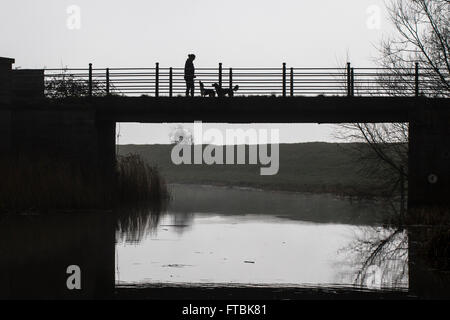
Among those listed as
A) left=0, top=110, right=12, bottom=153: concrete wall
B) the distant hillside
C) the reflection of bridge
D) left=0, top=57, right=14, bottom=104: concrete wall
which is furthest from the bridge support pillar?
the distant hillside

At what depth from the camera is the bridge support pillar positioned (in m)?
27.4

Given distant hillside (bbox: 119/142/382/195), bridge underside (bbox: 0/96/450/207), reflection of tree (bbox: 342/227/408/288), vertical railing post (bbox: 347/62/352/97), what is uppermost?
vertical railing post (bbox: 347/62/352/97)

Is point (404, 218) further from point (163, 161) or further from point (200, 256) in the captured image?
point (163, 161)

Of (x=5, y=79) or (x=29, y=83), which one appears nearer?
(x=5, y=79)

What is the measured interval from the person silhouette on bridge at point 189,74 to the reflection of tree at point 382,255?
1059 centimetres

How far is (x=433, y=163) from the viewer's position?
27.4 m

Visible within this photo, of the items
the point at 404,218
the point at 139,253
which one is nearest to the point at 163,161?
the point at 404,218

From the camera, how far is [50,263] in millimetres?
14156

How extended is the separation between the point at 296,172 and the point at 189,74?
44.5 meters

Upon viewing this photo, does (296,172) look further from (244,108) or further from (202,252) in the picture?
(202,252)

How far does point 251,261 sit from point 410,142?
14656 mm

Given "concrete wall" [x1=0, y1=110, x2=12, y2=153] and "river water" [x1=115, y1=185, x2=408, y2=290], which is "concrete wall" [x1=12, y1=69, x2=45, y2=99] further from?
"river water" [x1=115, y1=185, x2=408, y2=290]

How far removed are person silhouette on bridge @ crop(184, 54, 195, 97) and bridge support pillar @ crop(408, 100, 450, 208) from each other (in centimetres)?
961

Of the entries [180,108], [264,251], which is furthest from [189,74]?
[264,251]
